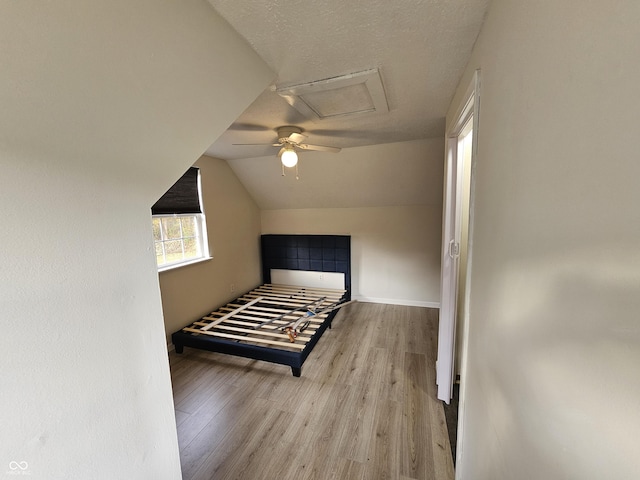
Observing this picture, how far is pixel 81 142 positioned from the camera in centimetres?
62

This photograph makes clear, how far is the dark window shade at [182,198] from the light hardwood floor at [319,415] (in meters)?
1.69

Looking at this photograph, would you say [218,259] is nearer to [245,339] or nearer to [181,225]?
[181,225]

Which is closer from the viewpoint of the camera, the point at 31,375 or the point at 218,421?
the point at 31,375

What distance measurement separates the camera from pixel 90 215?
0.67 metres

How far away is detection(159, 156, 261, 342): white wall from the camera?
2914 mm

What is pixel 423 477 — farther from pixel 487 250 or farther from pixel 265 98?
pixel 265 98

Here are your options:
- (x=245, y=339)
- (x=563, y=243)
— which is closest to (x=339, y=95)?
(x=563, y=243)

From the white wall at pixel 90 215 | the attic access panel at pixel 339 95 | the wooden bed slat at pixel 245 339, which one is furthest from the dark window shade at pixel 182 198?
the white wall at pixel 90 215

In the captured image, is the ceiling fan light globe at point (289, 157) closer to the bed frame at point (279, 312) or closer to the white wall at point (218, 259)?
the white wall at point (218, 259)

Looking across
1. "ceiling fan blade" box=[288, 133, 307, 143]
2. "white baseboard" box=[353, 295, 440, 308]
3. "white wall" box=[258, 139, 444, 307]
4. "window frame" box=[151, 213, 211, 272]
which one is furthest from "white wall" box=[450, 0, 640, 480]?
"white baseboard" box=[353, 295, 440, 308]

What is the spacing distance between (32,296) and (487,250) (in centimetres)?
132

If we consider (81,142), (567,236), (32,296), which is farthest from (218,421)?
(567,236)

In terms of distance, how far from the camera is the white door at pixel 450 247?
6.01 ft

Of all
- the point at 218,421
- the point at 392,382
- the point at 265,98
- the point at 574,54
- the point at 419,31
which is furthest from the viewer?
the point at 392,382
